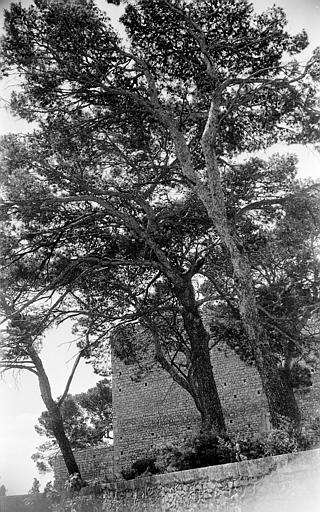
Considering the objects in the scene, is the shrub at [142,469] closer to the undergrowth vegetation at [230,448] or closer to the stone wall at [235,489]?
the undergrowth vegetation at [230,448]

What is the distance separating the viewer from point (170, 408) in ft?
55.3

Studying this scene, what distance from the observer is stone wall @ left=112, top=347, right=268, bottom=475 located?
51.7 feet

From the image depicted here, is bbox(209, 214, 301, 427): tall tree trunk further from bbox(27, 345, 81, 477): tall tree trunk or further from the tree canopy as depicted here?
the tree canopy

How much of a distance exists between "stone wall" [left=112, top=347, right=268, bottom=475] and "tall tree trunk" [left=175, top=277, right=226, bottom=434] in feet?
23.2

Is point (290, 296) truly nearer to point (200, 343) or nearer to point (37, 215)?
point (200, 343)

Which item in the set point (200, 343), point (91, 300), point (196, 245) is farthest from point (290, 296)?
point (91, 300)

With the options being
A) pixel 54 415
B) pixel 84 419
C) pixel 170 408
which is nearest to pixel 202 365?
pixel 54 415

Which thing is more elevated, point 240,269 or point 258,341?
point 240,269

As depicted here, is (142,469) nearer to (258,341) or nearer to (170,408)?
(258,341)

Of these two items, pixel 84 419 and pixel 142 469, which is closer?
pixel 142 469

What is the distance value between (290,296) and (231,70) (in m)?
5.50

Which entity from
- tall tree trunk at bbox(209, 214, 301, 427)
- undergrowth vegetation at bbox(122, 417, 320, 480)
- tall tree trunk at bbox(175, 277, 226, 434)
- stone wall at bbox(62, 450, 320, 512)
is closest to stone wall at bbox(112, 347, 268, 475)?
tall tree trunk at bbox(175, 277, 226, 434)

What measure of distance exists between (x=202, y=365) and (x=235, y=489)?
3.19 meters

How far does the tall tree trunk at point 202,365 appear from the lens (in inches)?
323
